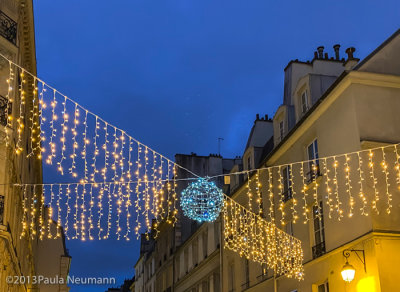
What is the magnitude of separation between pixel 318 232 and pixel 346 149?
3376 millimetres

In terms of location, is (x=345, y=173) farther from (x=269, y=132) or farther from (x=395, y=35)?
(x=269, y=132)

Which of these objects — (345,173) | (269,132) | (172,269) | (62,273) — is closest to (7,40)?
(345,173)

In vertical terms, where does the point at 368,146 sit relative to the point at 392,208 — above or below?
above

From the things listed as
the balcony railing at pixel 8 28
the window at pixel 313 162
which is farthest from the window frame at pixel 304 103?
the balcony railing at pixel 8 28

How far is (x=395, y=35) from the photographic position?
663 inches

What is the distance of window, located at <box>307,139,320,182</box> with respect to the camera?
17.4 meters

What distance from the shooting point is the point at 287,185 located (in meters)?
20.0

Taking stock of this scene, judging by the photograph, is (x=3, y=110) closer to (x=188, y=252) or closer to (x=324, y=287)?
(x=324, y=287)

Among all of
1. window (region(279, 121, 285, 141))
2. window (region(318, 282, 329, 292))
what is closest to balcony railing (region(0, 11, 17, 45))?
window (region(279, 121, 285, 141))

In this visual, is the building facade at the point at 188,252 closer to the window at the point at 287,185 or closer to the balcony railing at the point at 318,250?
the window at the point at 287,185

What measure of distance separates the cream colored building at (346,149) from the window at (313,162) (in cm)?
3

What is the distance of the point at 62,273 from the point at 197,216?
22.1 meters

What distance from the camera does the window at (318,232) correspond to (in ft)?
55.5

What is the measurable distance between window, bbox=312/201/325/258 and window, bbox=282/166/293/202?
1872mm
